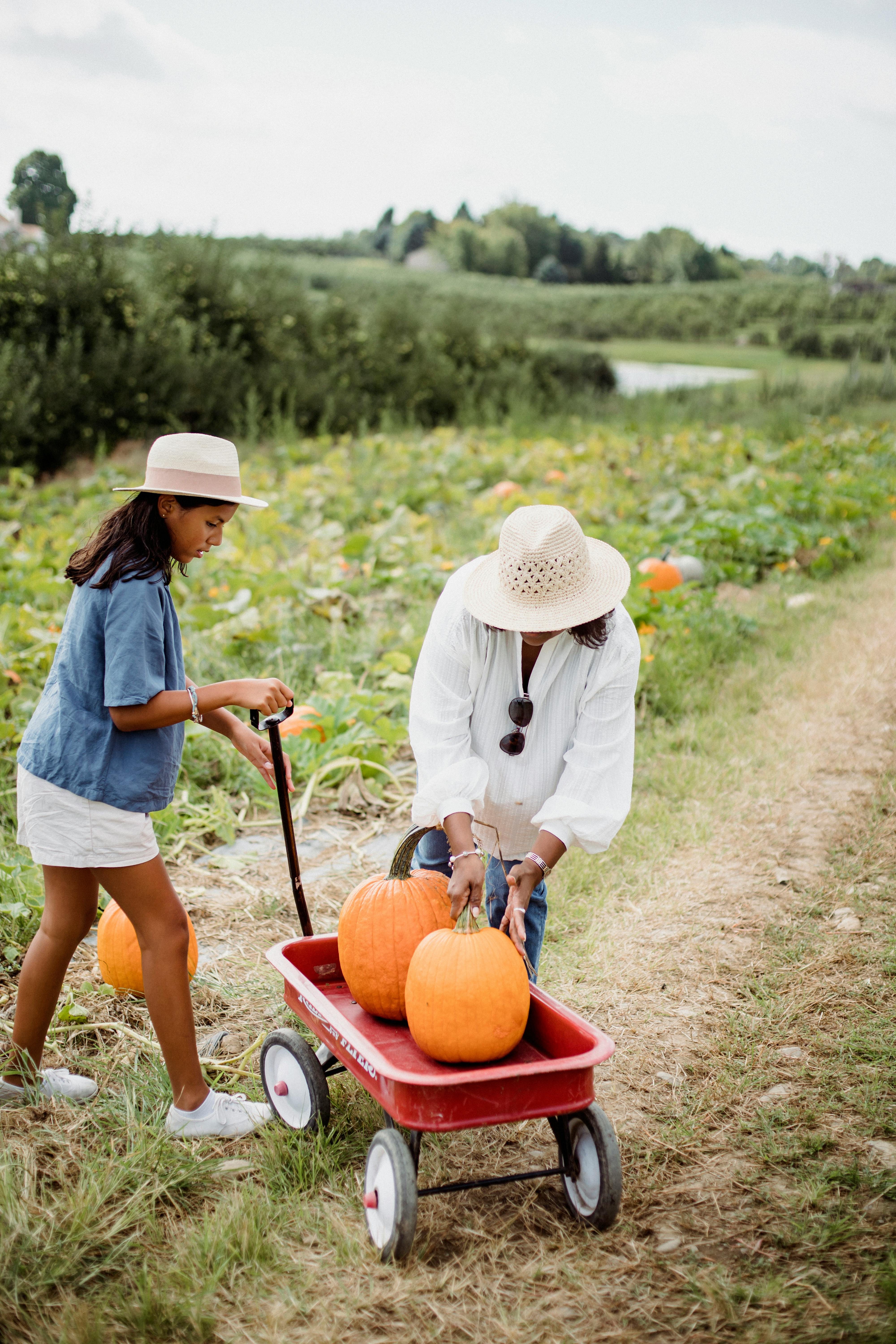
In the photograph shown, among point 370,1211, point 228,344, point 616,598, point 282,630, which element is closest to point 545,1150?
point 370,1211

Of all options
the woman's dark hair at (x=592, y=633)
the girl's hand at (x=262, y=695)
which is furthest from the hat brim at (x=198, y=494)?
the woman's dark hair at (x=592, y=633)

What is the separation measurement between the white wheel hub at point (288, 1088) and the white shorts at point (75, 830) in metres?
0.65

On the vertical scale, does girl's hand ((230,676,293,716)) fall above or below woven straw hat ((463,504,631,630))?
below

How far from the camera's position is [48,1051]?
298 centimetres

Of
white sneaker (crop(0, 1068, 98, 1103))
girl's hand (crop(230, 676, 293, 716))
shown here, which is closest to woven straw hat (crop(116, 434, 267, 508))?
girl's hand (crop(230, 676, 293, 716))

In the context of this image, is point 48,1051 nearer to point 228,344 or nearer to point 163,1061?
point 163,1061

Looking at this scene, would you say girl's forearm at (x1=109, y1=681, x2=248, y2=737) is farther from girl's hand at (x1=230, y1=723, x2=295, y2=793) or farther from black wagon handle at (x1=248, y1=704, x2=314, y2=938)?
girl's hand at (x1=230, y1=723, x2=295, y2=793)

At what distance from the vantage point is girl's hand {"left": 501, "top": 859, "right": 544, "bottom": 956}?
241 cm

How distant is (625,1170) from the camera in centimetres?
257

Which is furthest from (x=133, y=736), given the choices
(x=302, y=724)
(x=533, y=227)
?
(x=533, y=227)

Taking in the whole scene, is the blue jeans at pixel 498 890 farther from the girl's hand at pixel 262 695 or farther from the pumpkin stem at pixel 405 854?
the girl's hand at pixel 262 695

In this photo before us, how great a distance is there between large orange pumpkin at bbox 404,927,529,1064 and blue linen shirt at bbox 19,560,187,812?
0.73m

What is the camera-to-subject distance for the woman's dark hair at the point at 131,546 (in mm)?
2381

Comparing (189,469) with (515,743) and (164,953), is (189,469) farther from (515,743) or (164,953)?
(164,953)
